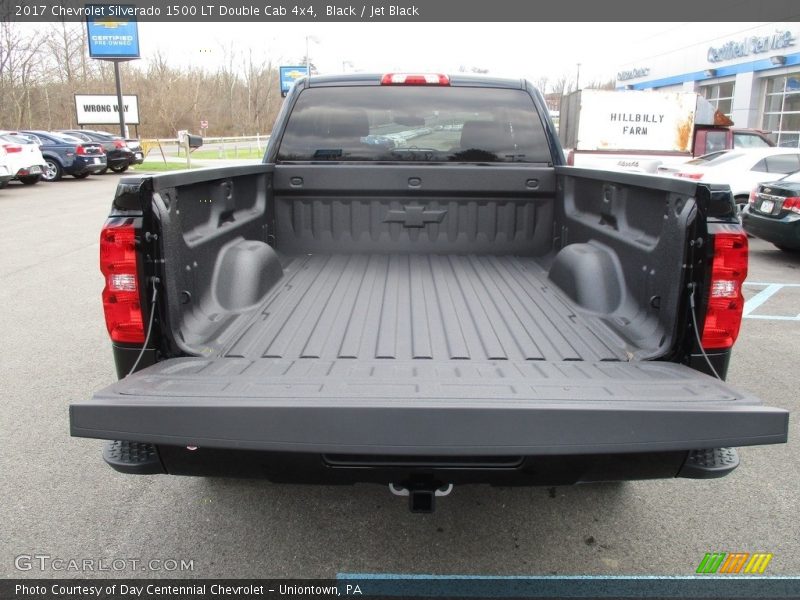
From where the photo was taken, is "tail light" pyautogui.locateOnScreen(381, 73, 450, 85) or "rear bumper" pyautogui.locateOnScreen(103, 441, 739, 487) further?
"tail light" pyautogui.locateOnScreen(381, 73, 450, 85)

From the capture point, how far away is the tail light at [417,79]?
4230 millimetres

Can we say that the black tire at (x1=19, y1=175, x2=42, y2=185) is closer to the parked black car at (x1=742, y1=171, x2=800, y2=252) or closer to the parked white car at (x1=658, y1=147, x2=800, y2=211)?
the parked white car at (x1=658, y1=147, x2=800, y2=211)

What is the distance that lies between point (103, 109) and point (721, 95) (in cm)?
3221

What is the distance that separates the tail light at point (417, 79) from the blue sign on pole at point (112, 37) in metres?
31.6

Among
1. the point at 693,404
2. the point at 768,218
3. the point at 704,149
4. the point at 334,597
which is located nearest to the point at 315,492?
the point at 334,597

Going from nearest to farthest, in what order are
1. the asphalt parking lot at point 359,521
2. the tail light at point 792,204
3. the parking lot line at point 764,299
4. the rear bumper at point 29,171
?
the asphalt parking lot at point 359,521 < the parking lot line at point 764,299 < the tail light at point 792,204 < the rear bumper at point 29,171

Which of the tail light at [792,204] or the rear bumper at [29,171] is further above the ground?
the tail light at [792,204]

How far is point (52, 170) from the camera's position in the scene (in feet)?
75.3

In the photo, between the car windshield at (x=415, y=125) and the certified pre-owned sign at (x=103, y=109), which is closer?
the car windshield at (x=415, y=125)

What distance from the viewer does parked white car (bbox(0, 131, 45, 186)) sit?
18.7 metres

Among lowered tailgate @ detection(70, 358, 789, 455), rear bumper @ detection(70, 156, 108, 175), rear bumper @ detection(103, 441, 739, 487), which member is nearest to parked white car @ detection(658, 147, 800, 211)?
rear bumper @ detection(103, 441, 739, 487)

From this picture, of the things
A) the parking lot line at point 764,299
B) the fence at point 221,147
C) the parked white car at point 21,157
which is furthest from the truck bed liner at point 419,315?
the fence at point 221,147

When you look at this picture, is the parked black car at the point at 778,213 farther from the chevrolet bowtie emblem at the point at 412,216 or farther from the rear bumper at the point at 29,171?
the rear bumper at the point at 29,171

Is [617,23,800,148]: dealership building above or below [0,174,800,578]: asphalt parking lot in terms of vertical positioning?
above
